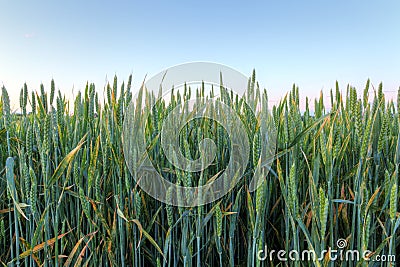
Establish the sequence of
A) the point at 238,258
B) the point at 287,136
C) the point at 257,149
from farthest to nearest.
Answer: the point at 238,258
the point at 287,136
the point at 257,149

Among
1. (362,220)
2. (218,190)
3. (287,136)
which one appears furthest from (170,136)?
(362,220)

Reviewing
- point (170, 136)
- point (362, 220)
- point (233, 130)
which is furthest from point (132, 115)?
point (362, 220)

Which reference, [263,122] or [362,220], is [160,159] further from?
[362,220]

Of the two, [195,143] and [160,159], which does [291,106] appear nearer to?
[195,143]

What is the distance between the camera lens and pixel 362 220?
680mm

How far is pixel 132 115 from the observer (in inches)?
30.6

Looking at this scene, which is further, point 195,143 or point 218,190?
point 195,143

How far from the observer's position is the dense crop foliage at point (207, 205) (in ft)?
2.24

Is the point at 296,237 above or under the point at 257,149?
under

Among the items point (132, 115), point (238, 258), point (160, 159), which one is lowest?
point (238, 258)

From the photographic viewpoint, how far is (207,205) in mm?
799

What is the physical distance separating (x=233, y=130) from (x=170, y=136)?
0.17m

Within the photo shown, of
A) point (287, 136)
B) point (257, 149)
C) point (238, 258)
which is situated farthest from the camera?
point (238, 258)

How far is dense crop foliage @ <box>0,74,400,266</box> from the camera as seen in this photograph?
68 centimetres
